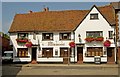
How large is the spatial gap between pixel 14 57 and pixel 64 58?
694cm

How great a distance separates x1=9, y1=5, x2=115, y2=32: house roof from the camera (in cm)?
3609

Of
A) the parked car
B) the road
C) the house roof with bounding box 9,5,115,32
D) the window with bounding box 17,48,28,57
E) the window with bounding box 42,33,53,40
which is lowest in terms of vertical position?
the road

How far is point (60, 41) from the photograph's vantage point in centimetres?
3531

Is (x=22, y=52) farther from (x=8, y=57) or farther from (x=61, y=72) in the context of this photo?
(x=61, y=72)

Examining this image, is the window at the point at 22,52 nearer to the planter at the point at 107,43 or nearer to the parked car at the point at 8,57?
the parked car at the point at 8,57

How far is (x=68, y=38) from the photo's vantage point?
35312 millimetres

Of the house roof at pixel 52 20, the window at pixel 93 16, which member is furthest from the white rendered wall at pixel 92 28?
the house roof at pixel 52 20

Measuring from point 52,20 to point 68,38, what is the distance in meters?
4.21

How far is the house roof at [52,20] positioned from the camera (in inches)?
1421

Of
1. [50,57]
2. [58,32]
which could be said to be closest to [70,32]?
[58,32]

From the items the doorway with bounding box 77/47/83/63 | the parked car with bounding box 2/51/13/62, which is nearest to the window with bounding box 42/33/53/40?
the doorway with bounding box 77/47/83/63

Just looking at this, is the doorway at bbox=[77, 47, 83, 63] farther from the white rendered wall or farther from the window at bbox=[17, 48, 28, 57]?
the window at bbox=[17, 48, 28, 57]

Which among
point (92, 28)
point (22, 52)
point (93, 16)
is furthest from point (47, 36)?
point (93, 16)

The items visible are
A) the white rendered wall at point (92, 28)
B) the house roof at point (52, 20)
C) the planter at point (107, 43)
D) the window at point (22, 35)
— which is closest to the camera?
the planter at point (107, 43)
